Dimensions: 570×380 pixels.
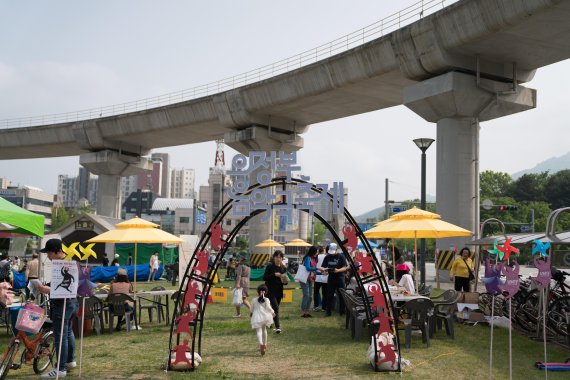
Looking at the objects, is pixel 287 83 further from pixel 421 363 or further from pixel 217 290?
pixel 421 363

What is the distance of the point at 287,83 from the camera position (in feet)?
92.4

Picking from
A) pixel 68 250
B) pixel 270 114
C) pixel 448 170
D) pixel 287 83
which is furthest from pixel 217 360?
pixel 270 114

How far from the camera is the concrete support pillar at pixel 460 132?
21.5m

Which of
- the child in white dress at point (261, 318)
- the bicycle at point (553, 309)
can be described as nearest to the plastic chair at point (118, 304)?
the child in white dress at point (261, 318)

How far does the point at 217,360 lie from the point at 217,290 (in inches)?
374

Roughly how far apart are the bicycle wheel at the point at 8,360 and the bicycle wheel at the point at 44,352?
0.35 m

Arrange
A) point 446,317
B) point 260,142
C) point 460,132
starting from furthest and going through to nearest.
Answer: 1. point 260,142
2. point 460,132
3. point 446,317

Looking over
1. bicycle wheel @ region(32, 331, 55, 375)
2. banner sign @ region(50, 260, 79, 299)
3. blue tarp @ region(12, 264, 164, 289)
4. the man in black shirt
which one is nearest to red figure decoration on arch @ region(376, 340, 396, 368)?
banner sign @ region(50, 260, 79, 299)

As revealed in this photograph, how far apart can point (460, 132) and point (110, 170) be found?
2847 centimetres

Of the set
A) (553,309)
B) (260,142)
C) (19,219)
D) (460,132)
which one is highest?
(260,142)

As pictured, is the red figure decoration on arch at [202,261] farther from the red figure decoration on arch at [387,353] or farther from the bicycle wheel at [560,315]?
the bicycle wheel at [560,315]

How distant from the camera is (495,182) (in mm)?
80875

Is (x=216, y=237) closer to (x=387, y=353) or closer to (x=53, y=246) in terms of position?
(x=53, y=246)

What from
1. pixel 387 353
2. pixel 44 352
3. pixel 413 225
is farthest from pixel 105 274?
pixel 387 353
